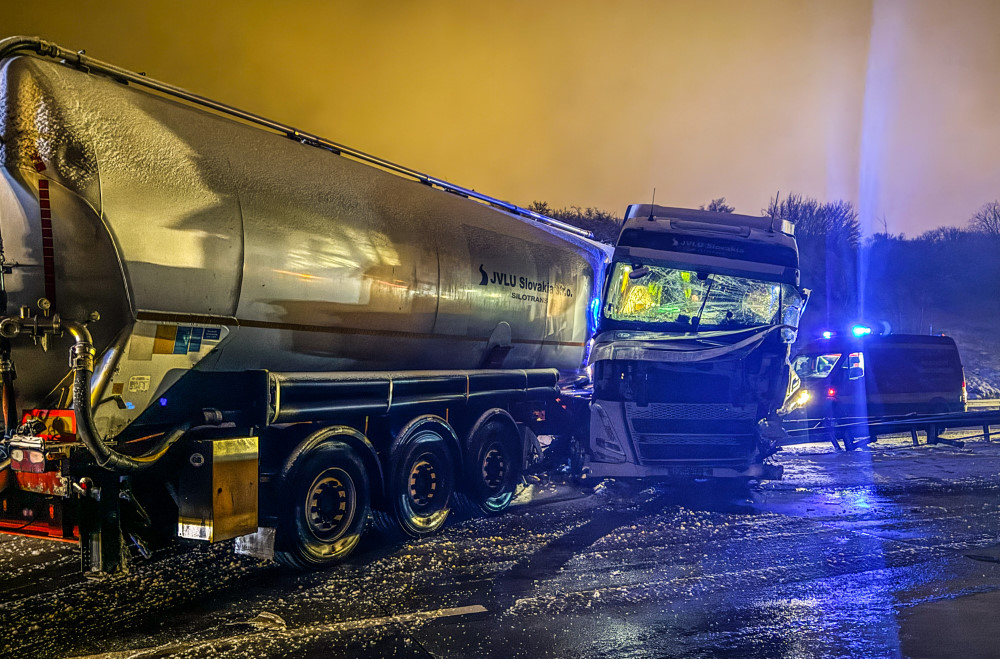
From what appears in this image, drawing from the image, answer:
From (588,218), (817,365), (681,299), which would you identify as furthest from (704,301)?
(588,218)

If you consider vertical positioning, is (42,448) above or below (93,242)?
below

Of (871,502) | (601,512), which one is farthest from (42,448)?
(871,502)

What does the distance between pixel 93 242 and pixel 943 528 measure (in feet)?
28.0

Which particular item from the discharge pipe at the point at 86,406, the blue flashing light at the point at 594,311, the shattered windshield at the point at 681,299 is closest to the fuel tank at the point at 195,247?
the discharge pipe at the point at 86,406

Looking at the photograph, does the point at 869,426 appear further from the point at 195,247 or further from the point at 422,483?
the point at 195,247

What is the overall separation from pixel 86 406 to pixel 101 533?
106 centimetres

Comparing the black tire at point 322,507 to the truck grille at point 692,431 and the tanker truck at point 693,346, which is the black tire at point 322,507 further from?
the truck grille at point 692,431

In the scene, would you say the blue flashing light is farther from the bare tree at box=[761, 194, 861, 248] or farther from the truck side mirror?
the bare tree at box=[761, 194, 861, 248]

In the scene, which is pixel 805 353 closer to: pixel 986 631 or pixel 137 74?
pixel 986 631

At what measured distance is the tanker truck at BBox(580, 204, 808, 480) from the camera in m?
9.64

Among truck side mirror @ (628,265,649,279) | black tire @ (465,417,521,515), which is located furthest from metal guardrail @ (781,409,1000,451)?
black tire @ (465,417,521,515)

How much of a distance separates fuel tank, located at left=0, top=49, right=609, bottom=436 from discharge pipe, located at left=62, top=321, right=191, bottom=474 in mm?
193

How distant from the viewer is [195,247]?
5594 millimetres

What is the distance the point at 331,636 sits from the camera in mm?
4828
